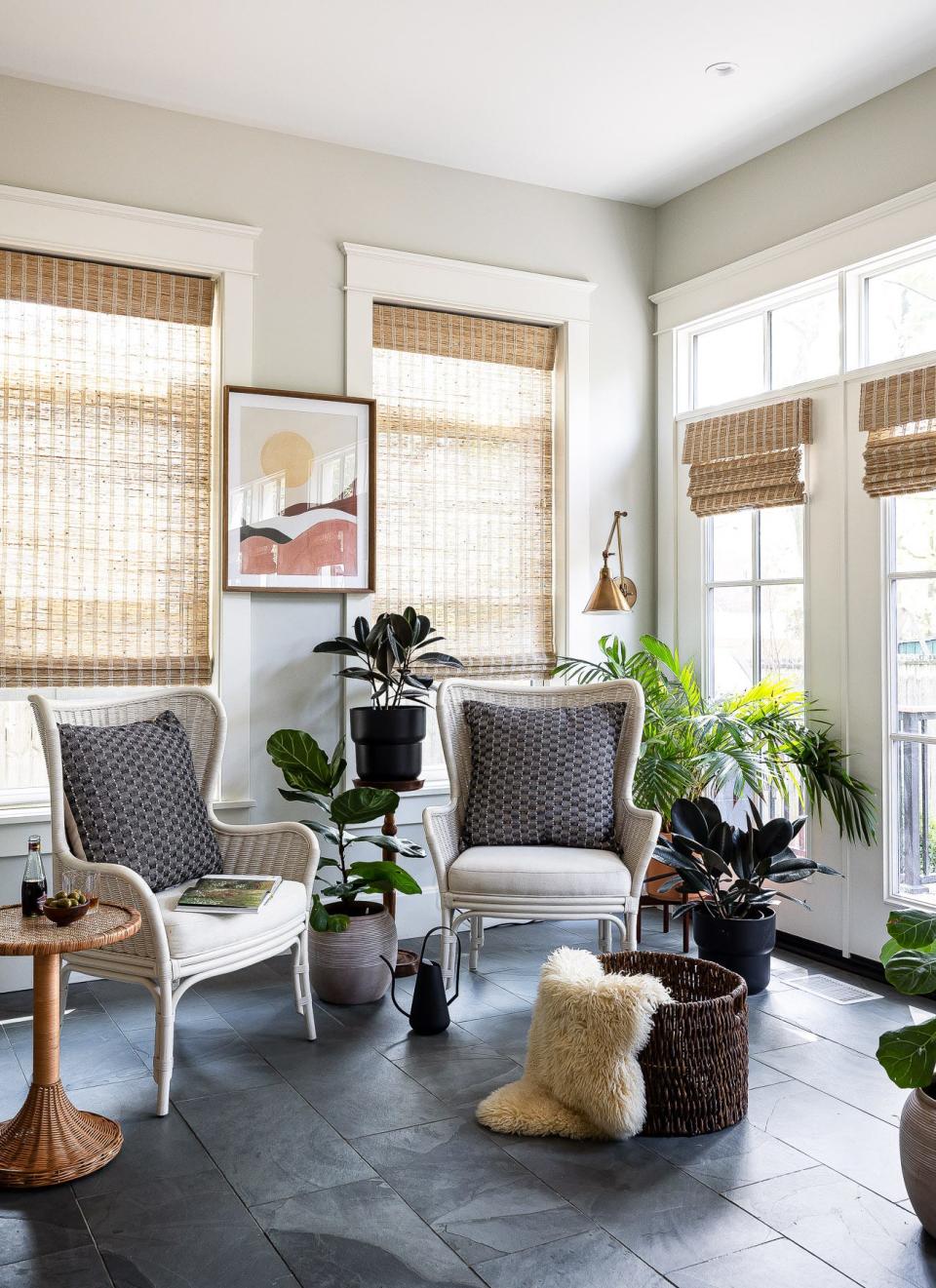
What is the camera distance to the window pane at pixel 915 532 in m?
3.56

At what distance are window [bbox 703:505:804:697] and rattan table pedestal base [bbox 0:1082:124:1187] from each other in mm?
2813

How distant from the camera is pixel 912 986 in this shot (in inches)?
83.4

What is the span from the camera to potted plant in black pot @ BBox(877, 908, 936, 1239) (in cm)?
205

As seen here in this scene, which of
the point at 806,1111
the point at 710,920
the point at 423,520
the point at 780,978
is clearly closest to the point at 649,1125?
the point at 806,1111

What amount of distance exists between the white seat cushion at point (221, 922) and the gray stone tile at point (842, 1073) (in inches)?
52.8

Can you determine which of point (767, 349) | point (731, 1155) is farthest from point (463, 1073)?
point (767, 349)

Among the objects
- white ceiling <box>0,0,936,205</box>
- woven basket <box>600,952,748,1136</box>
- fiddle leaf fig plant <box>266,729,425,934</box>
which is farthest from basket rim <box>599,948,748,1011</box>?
white ceiling <box>0,0,936,205</box>

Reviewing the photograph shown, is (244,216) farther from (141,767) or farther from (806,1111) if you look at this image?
→ (806,1111)

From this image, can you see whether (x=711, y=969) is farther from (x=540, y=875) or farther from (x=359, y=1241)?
(x=359, y=1241)

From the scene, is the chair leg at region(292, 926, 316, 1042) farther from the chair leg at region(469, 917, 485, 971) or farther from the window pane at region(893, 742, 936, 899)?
the window pane at region(893, 742, 936, 899)

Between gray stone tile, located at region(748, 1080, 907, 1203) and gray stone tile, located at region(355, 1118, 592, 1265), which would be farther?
gray stone tile, located at region(748, 1080, 907, 1203)

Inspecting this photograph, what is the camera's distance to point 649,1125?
2.53m

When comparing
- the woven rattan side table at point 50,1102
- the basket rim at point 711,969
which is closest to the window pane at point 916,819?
the basket rim at point 711,969

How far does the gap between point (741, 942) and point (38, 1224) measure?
7.01 feet
